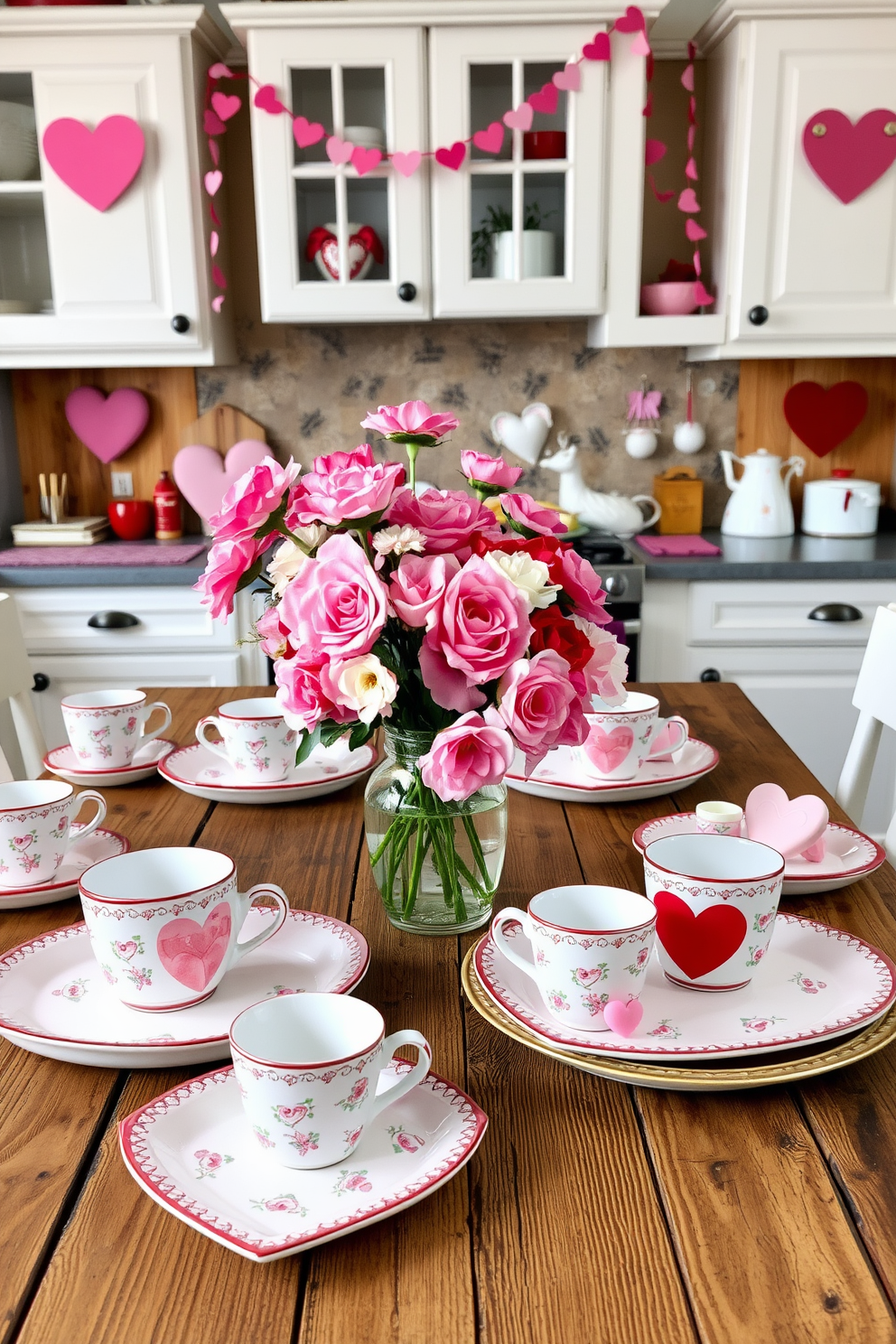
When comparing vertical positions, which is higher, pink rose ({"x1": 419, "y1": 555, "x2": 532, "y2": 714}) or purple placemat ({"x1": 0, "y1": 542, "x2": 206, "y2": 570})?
pink rose ({"x1": 419, "y1": 555, "x2": 532, "y2": 714})

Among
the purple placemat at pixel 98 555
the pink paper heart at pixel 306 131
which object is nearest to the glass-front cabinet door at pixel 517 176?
the pink paper heart at pixel 306 131

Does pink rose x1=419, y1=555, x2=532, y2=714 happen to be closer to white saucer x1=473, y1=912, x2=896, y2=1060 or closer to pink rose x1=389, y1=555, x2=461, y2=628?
pink rose x1=389, y1=555, x2=461, y2=628

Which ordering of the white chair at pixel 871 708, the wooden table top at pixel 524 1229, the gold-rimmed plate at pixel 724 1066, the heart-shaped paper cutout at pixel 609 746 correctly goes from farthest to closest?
the white chair at pixel 871 708, the heart-shaped paper cutout at pixel 609 746, the gold-rimmed plate at pixel 724 1066, the wooden table top at pixel 524 1229

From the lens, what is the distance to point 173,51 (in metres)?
2.41

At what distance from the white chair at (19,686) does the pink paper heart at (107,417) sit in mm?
1318

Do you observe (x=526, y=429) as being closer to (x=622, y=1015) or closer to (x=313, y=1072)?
(x=622, y=1015)

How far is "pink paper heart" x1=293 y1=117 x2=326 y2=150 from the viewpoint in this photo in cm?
241

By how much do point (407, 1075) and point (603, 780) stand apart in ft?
2.04

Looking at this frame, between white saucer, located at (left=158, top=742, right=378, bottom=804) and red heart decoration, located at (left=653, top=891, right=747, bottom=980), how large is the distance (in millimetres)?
524

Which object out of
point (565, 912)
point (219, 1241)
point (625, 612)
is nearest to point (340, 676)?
point (565, 912)

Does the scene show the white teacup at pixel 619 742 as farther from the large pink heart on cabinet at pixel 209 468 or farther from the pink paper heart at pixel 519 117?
the large pink heart on cabinet at pixel 209 468

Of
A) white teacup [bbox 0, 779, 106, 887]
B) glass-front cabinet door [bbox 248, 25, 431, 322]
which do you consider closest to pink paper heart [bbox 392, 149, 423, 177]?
glass-front cabinet door [bbox 248, 25, 431, 322]

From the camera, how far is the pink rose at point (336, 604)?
0.77 meters

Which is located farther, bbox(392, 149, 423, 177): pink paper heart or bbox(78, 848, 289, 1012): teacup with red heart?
bbox(392, 149, 423, 177): pink paper heart
